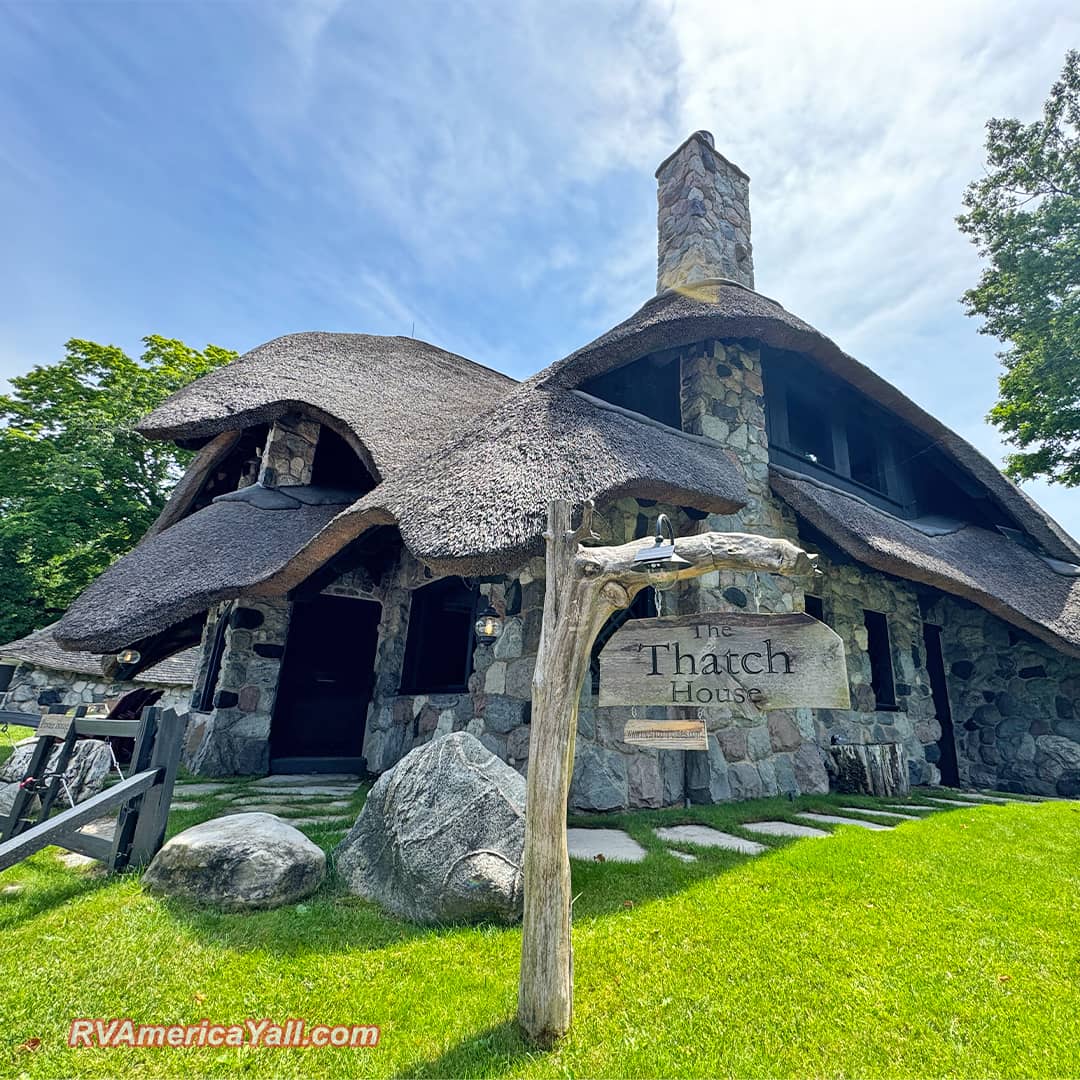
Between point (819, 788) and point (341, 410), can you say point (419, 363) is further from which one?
point (819, 788)

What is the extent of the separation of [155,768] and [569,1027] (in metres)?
2.59

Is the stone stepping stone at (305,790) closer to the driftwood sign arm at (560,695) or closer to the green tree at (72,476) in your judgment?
the driftwood sign arm at (560,695)

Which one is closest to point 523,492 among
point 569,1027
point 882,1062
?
point 569,1027

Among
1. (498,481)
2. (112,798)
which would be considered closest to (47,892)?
(112,798)

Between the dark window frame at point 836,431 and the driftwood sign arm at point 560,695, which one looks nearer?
the driftwood sign arm at point 560,695

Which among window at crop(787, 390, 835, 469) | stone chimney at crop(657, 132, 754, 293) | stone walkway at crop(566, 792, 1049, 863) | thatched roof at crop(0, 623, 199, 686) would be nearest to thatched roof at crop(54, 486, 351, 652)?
stone walkway at crop(566, 792, 1049, 863)

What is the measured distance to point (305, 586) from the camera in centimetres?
652

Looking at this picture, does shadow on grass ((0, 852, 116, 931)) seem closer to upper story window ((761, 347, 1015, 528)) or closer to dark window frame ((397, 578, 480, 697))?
dark window frame ((397, 578, 480, 697))

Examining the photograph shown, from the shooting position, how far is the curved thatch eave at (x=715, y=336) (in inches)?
216

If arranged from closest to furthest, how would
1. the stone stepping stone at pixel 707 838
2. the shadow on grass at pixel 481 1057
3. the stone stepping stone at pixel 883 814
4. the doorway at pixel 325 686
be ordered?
the shadow on grass at pixel 481 1057
the stone stepping stone at pixel 707 838
the stone stepping stone at pixel 883 814
the doorway at pixel 325 686

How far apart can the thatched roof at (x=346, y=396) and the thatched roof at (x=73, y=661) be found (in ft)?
23.0

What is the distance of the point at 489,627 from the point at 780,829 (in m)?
2.79

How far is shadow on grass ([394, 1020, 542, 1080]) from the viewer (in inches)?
62.9

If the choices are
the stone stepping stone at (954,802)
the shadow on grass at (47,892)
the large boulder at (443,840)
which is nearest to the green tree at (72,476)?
the shadow on grass at (47,892)
